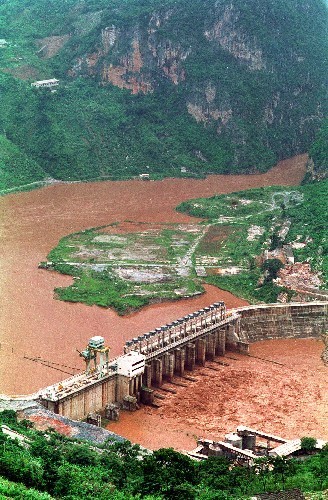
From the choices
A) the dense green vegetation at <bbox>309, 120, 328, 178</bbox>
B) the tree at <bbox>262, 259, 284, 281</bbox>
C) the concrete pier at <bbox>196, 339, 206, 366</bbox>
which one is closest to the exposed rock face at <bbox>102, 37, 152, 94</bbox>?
the dense green vegetation at <bbox>309, 120, 328, 178</bbox>

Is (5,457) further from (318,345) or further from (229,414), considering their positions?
(318,345)

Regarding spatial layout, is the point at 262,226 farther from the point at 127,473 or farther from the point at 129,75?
the point at 127,473

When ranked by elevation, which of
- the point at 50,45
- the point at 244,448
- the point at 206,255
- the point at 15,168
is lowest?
the point at 244,448

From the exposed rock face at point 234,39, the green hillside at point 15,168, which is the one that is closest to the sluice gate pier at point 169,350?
the green hillside at point 15,168

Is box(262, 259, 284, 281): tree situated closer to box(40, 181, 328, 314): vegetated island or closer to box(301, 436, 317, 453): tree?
box(40, 181, 328, 314): vegetated island

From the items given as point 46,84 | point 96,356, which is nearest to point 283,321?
point 96,356

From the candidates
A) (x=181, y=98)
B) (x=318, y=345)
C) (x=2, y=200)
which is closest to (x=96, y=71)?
(x=181, y=98)

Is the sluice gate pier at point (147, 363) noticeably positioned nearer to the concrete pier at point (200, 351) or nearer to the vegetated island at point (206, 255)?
the concrete pier at point (200, 351)
